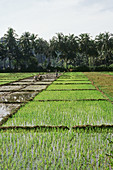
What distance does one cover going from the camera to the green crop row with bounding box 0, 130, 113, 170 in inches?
124

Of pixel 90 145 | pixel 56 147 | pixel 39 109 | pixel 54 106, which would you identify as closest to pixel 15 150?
pixel 56 147

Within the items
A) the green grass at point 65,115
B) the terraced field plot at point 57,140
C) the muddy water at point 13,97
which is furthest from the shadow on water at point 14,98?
the terraced field plot at point 57,140

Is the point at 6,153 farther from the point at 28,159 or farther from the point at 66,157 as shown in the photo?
the point at 66,157

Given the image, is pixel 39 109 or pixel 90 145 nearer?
pixel 90 145

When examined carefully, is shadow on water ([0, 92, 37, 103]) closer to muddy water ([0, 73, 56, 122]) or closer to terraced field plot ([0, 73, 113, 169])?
muddy water ([0, 73, 56, 122])

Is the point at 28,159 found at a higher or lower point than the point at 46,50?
lower

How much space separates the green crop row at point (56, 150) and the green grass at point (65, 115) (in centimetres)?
79

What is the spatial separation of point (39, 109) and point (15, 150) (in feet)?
10.6

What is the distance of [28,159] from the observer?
3.33m

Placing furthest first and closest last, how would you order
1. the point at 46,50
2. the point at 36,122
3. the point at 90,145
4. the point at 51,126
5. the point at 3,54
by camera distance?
1. the point at 46,50
2. the point at 3,54
3. the point at 36,122
4. the point at 51,126
5. the point at 90,145

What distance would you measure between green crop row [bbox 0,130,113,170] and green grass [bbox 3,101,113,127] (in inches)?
31.0

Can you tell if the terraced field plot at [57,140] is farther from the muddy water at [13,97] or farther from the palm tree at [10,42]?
the palm tree at [10,42]

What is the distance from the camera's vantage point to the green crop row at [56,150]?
10.4ft

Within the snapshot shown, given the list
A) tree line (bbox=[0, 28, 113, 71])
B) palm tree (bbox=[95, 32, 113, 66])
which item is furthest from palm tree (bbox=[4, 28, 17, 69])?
palm tree (bbox=[95, 32, 113, 66])
